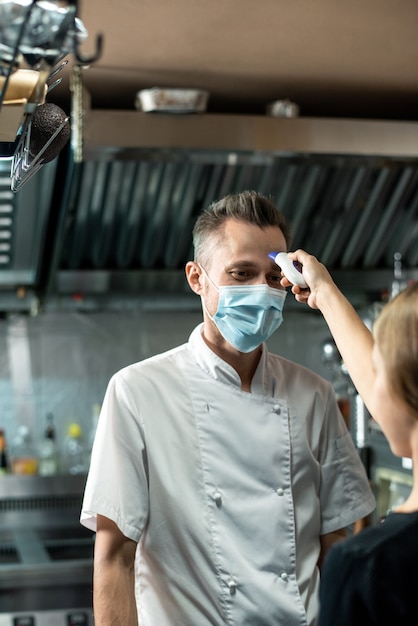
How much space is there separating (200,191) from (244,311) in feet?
5.54

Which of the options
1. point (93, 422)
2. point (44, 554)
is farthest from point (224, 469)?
point (93, 422)

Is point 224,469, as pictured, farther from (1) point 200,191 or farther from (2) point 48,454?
(2) point 48,454

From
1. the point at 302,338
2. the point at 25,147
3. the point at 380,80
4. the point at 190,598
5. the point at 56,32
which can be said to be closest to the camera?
the point at 56,32

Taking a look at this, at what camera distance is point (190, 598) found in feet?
5.98

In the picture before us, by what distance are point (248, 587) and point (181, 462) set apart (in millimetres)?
285

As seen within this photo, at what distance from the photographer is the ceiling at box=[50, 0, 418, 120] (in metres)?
2.59

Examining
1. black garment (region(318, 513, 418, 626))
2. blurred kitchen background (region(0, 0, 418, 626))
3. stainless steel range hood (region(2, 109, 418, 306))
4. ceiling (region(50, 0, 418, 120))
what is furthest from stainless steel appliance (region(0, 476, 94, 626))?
black garment (region(318, 513, 418, 626))

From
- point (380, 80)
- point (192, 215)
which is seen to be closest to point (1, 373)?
point (192, 215)

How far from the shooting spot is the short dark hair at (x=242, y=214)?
6.62ft

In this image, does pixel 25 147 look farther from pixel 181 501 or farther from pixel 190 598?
pixel 190 598

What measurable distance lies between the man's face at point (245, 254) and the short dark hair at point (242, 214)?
0.05 ft

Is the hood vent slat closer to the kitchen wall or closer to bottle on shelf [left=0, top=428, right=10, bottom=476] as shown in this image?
the kitchen wall

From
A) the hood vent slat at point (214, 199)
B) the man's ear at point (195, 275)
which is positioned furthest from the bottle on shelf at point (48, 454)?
the man's ear at point (195, 275)

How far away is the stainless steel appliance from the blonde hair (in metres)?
2.41
